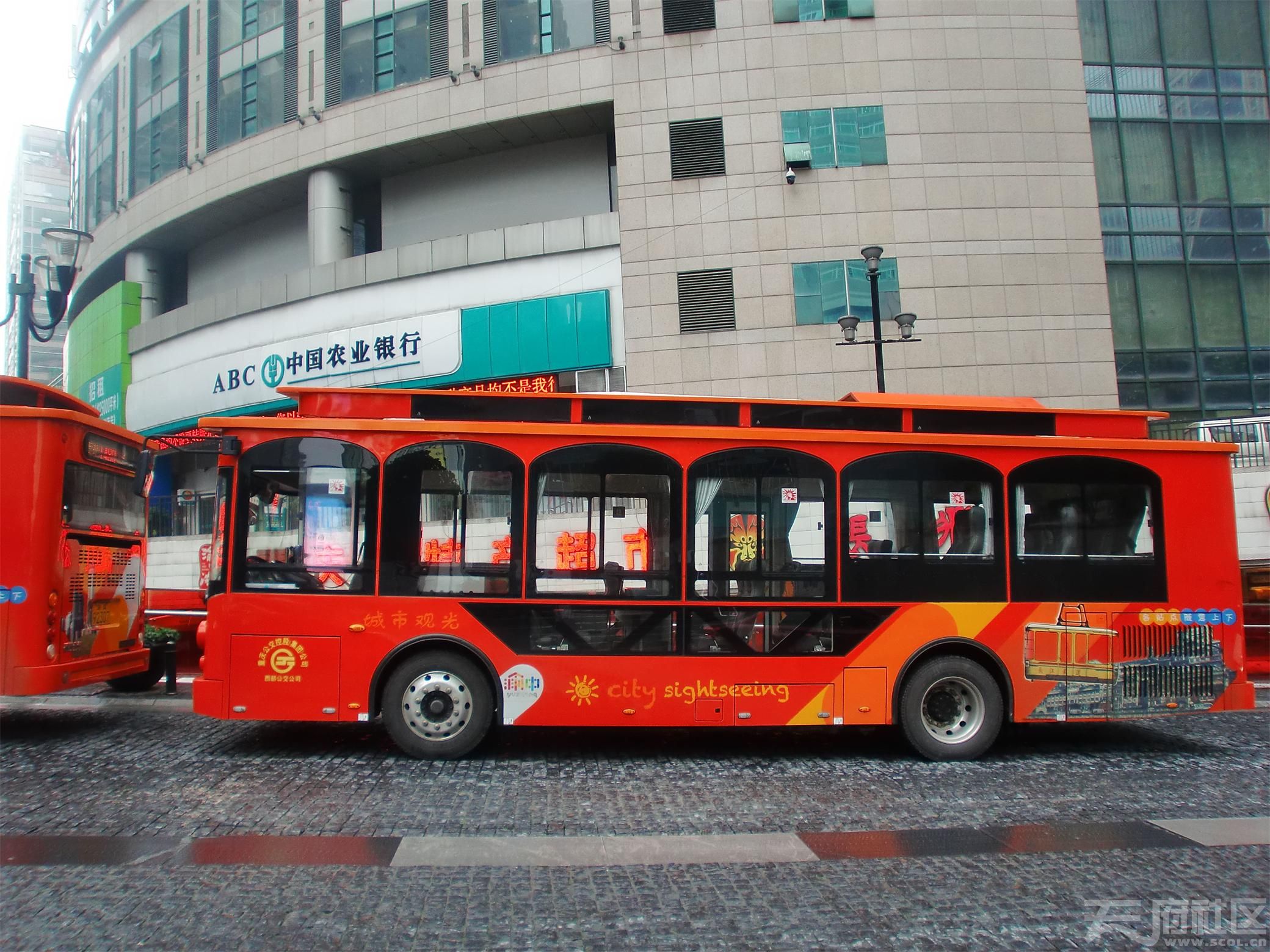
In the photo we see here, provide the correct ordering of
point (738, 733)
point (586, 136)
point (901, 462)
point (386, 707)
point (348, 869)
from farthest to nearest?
point (586, 136) → point (738, 733) → point (901, 462) → point (386, 707) → point (348, 869)

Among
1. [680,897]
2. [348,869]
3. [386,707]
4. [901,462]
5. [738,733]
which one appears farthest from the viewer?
[738,733]

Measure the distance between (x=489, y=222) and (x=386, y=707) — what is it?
64.7 ft

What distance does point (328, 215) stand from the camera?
25094 mm

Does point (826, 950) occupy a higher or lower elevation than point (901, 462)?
lower

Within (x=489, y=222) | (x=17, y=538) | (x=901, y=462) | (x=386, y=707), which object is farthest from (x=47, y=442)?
(x=489, y=222)

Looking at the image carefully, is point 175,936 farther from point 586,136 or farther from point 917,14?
point 917,14

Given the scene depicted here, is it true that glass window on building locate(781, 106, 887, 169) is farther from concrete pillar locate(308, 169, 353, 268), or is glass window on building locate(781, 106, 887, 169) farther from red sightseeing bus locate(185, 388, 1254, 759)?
red sightseeing bus locate(185, 388, 1254, 759)

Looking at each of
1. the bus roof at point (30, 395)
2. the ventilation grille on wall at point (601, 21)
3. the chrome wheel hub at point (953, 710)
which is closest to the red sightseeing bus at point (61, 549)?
the bus roof at point (30, 395)

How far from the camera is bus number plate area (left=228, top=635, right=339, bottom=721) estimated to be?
7.18 m

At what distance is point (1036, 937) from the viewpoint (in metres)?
3.91

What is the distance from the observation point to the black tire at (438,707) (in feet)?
23.7

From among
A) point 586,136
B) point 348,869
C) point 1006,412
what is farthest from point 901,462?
point 586,136

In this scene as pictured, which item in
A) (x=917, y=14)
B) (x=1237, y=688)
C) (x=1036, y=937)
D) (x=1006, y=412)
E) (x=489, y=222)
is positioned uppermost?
(x=917, y=14)

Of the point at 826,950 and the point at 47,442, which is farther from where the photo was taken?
the point at 47,442
